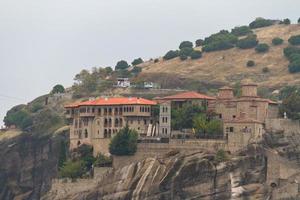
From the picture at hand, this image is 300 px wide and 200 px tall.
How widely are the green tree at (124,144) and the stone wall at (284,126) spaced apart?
15.6 m

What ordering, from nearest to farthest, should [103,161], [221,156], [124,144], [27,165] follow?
[221,156] → [124,144] → [103,161] → [27,165]

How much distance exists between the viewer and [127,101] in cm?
16450

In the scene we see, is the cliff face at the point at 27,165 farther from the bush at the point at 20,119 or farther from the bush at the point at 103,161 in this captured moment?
the bush at the point at 103,161

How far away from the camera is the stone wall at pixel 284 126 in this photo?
505 feet

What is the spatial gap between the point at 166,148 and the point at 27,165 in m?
37.8

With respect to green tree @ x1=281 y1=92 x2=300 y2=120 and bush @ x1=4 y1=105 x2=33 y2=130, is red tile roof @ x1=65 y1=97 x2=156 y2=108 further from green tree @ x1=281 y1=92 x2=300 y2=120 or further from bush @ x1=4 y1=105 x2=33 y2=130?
bush @ x1=4 y1=105 x2=33 y2=130

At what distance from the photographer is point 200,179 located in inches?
5881

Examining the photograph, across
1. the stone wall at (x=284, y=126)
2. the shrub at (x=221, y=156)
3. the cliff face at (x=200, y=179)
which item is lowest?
the cliff face at (x=200, y=179)

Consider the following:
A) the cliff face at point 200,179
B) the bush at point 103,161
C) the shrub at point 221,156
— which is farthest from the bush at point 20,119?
the shrub at point 221,156

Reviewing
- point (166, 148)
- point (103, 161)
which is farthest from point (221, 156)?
point (103, 161)

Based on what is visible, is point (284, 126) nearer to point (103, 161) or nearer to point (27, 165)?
point (103, 161)

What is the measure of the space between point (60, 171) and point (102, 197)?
1005 centimetres

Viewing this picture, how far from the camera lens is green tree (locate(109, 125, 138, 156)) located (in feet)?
510

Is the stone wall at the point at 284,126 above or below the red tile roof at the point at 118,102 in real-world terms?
below
